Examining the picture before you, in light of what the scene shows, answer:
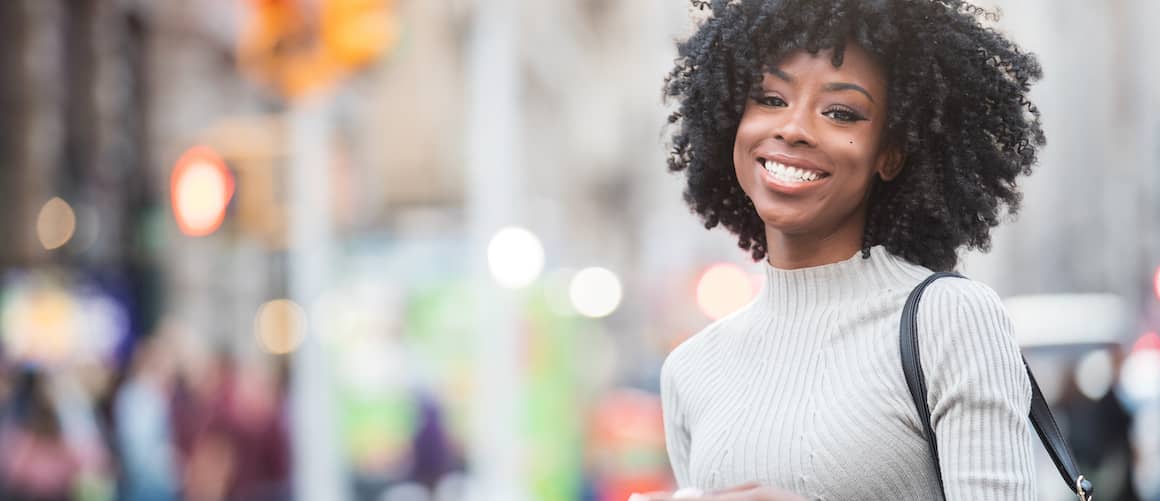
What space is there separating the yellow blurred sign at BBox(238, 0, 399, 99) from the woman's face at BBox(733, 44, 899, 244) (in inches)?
236

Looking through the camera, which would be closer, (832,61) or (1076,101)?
(832,61)

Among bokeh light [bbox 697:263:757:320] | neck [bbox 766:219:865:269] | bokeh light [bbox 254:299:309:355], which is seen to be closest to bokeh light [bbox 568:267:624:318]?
bokeh light [bbox 254:299:309:355]

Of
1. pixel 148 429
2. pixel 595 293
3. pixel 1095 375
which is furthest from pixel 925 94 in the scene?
pixel 595 293

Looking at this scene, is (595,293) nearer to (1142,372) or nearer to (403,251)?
(403,251)

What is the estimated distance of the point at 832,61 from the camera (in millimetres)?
2248

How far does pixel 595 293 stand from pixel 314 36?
2211 centimetres

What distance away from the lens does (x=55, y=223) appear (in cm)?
2312

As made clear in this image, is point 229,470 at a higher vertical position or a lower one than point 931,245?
lower

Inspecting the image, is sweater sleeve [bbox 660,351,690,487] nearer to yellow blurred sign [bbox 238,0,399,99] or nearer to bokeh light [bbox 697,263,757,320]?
yellow blurred sign [bbox 238,0,399,99]

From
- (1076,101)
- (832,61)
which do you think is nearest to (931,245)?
(832,61)

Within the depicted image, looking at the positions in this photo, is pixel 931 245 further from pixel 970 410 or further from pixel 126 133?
pixel 126 133

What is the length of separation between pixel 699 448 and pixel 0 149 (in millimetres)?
22120

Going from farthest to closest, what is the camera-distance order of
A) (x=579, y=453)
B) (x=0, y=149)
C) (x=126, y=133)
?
(x=126, y=133) < (x=0, y=149) < (x=579, y=453)

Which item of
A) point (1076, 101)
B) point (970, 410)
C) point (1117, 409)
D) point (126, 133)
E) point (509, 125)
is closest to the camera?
point (970, 410)
